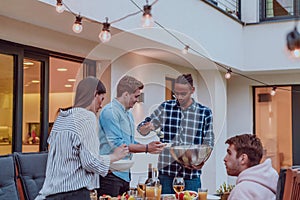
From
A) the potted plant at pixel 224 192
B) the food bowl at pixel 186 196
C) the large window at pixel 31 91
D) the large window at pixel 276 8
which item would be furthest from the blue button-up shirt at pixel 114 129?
the large window at pixel 276 8

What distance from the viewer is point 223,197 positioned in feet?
9.33

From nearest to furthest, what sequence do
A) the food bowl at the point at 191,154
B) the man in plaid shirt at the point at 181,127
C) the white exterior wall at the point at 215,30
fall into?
the food bowl at the point at 191,154, the man in plaid shirt at the point at 181,127, the white exterior wall at the point at 215,30

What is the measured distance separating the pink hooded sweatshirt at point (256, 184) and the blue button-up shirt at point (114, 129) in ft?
3.75

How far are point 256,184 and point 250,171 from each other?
0.07 metres

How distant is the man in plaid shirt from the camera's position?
3533mm

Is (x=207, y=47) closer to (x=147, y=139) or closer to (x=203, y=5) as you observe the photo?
(x=203, y=5)

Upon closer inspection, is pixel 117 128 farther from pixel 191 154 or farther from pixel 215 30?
pixel 215 30

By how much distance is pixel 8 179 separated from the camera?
10.2 feet

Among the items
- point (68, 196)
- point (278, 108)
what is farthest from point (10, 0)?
point (278, 108)

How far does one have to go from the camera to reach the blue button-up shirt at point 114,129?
3.23 meters

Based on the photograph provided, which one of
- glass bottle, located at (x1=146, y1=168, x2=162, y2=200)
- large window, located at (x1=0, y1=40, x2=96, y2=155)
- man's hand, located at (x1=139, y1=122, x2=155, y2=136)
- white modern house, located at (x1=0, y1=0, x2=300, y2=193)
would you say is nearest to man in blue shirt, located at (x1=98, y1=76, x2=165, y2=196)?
man's hand, located at (x1=139, y1=122, x2=155, y2=136)

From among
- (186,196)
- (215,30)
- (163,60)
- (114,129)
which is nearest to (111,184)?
Answer: (114,129)

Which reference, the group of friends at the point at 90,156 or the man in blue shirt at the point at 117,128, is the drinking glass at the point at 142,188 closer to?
the group of friends at the point at 90,156

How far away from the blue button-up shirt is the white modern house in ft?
2.64
